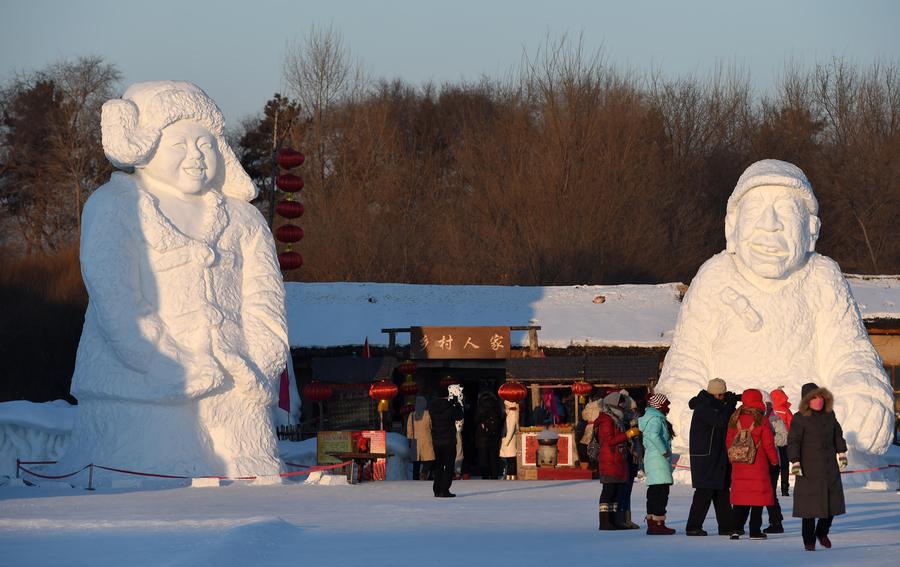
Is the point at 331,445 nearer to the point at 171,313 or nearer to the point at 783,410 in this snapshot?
the point at 171,313

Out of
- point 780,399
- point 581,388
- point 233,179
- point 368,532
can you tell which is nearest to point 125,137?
point 233,179

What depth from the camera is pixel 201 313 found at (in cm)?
1817

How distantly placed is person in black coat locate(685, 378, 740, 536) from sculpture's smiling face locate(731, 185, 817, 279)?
6.09 m

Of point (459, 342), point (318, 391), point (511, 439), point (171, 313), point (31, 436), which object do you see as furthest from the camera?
point (459, 342)

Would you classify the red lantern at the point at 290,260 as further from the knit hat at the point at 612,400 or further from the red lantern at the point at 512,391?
the knit hat at the point at 612,400

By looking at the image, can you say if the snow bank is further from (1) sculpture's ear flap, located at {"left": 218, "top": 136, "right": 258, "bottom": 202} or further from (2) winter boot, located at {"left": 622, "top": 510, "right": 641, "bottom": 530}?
(2) winter boot, located at {"left": 622, "top": 510, "right": 641, "bottom": 530}


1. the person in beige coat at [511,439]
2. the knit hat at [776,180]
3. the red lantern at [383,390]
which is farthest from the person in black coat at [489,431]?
the knit hat at [776,180]

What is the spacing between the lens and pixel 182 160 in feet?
60.4

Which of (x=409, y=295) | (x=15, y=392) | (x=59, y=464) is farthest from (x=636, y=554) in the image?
(x=15, y=392)

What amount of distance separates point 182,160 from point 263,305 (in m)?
2.02

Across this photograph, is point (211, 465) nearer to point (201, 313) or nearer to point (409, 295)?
point (201, 313)

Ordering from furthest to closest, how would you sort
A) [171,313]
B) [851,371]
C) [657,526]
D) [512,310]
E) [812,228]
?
1. [512,310]
2. [812,228]
3. [171,313]
4. [851,371]
5. [657,526]

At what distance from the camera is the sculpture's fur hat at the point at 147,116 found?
60.0 feet

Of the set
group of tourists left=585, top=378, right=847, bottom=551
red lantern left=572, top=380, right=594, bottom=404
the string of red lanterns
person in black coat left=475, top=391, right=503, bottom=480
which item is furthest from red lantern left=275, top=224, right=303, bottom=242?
group of tourists left=585, top=378, right=847, bottom=551
